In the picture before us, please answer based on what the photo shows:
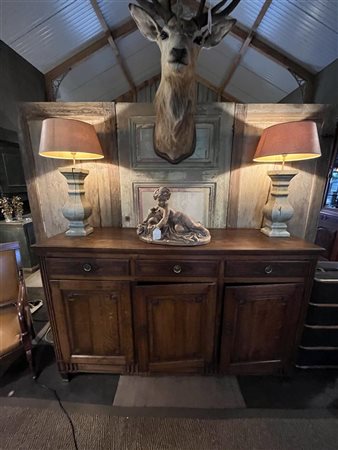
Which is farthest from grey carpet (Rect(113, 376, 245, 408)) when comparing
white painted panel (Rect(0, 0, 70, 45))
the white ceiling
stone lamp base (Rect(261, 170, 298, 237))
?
white painted panel (Rect(0, 0, 70, 45))

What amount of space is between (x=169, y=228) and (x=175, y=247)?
5.4 inches

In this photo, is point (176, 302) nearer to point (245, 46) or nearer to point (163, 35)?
point (163, 35)

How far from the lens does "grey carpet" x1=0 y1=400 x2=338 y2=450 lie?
106 cm

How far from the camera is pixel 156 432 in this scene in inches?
43.9

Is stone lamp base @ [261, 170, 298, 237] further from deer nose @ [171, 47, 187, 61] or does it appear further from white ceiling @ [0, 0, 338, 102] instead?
white ceiling @ [0, 0, 338, 102]

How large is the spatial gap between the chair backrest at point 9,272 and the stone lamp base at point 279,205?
1778 mm

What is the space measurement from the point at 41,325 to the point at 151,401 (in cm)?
134

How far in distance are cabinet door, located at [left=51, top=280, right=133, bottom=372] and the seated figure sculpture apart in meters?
0.35

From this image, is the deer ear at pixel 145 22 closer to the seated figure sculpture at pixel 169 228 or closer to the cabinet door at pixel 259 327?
the seated figure sculpture at pixel 169 228

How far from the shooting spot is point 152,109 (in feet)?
4.76

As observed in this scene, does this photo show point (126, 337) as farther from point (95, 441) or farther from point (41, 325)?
point (41, 325)

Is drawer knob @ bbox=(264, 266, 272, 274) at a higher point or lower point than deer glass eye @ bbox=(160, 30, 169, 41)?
lower

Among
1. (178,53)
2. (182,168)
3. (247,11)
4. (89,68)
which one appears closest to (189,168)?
(182,168)

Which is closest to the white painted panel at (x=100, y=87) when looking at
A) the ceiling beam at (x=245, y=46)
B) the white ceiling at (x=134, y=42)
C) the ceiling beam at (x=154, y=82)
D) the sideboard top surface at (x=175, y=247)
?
the white ceiling at (x=134, y=42)
